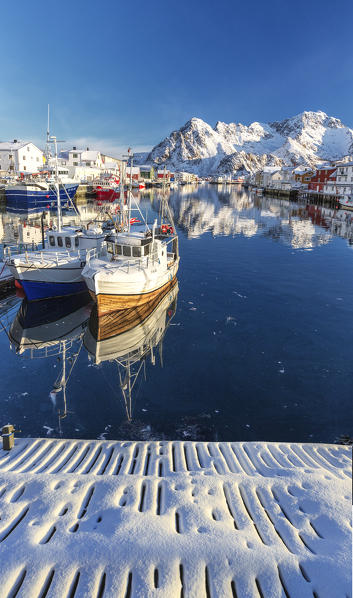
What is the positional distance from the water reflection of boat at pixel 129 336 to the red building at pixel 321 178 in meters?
124

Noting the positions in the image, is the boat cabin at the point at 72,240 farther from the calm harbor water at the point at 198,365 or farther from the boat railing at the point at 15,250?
the calm harbor water at the point at 198,365

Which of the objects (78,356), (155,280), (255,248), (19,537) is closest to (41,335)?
(78,356)

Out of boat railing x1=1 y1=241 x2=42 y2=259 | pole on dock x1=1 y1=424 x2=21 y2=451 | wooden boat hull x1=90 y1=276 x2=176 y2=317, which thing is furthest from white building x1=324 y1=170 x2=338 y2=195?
pole on dock x1=1 y1=424 x2=21 y2=451

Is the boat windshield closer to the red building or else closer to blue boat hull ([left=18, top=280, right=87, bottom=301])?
blue boat hull ([left=18, top=280, right=87, bottom=301])

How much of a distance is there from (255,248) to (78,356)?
30.3m

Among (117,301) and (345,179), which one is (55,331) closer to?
(117,301)

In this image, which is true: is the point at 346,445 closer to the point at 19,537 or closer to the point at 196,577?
the point at 196,577

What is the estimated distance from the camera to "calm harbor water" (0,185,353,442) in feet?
36.7

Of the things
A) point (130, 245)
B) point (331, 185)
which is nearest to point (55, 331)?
point (130, 245)

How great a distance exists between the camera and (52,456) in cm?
811

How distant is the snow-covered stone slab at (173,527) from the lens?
4215 millimetres

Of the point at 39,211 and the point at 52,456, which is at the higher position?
the point at 39,211

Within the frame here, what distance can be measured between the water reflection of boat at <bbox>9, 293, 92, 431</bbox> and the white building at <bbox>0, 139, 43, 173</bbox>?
9360cm

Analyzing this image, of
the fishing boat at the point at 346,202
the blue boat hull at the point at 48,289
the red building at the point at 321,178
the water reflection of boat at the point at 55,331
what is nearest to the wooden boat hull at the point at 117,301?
the water reflection of boat at the point at 55,331
